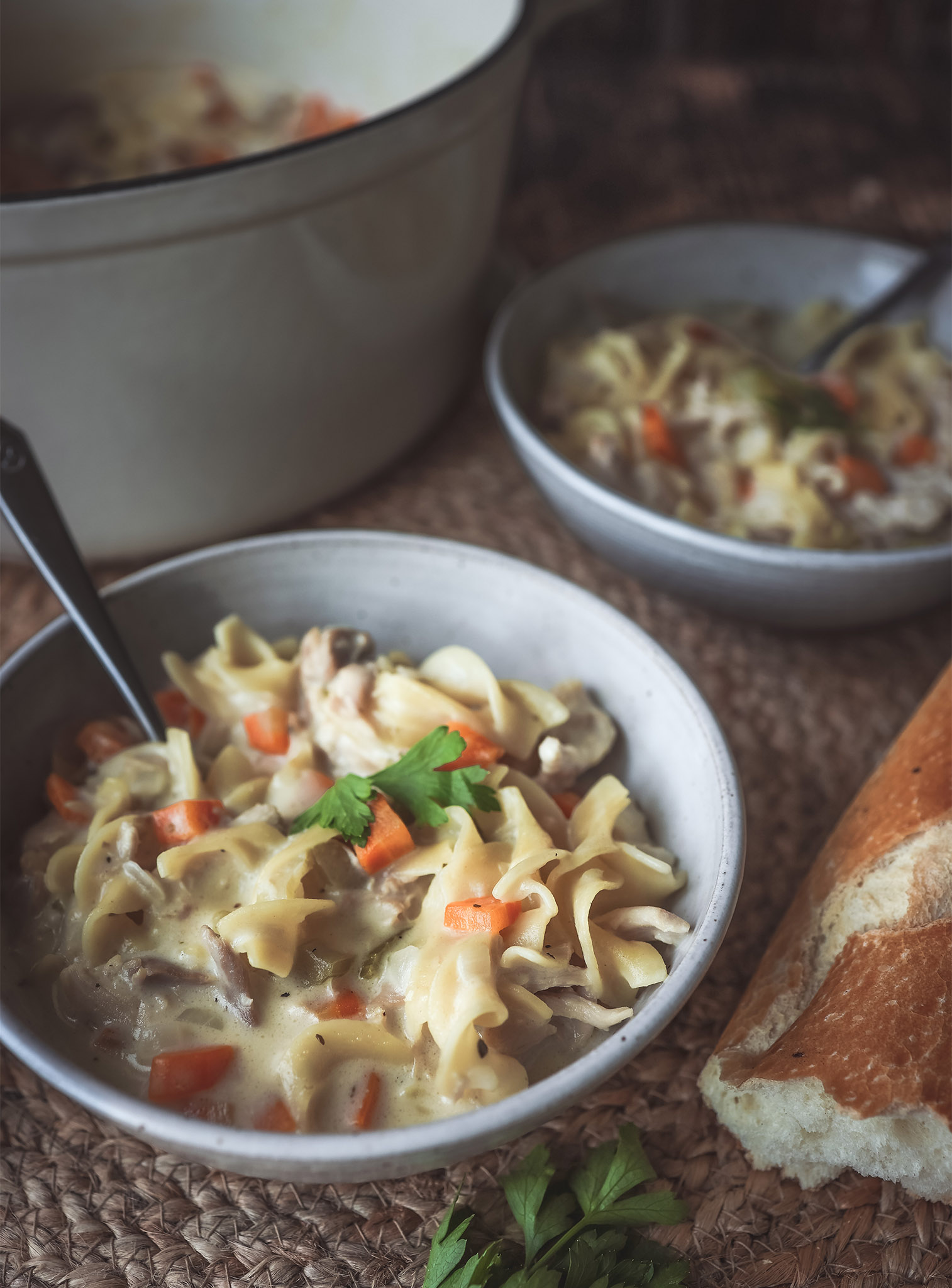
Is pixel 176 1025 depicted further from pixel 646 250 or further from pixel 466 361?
pixel 646 250

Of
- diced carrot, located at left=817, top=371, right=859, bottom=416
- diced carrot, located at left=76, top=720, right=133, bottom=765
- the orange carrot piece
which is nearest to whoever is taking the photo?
diced carrot, located at left=76, top=720, right=133, bottom=765

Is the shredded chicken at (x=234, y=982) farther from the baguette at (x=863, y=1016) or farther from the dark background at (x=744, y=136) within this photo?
the dark background at (x=744, y=136)

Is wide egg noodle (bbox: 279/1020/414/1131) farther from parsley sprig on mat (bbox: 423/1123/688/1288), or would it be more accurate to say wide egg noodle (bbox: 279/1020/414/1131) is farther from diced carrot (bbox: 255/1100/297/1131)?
parsley sprig on mat (bbox: 423/1123/688/1288)

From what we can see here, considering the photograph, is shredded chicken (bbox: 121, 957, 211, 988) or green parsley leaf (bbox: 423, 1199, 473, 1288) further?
shredded chicken (bbox: 121, 957, 211, 988)

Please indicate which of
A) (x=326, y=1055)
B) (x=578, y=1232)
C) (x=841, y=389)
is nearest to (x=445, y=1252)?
(x=578, y=1232)

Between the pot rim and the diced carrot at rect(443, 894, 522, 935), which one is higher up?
the pot rim

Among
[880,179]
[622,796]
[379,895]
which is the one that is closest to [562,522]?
[622,796]

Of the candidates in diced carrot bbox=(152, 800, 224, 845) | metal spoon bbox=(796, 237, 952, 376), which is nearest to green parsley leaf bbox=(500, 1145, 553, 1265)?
diced carrot bbox=(152, 800, 224, 845)
